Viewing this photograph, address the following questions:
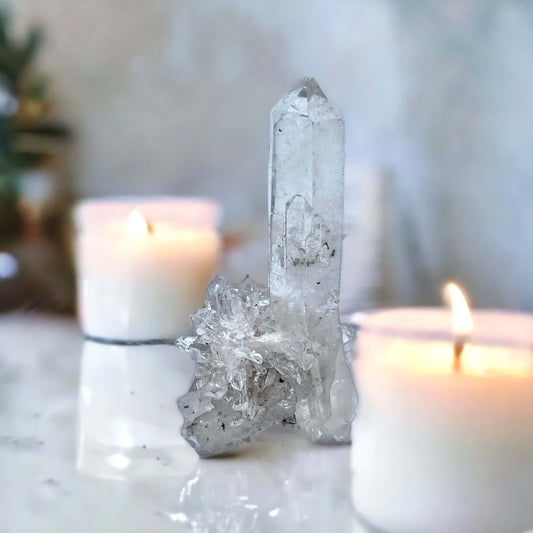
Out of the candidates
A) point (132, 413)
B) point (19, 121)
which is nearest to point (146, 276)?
point (132, 413)

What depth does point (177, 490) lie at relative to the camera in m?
0.35

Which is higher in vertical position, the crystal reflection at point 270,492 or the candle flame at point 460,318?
the candle flame at point 460,318

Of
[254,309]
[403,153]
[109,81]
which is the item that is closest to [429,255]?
[403,153]

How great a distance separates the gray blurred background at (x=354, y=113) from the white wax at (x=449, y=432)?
348 mm

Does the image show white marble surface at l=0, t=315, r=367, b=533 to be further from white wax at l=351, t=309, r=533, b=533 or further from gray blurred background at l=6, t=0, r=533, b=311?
gray blurred background at l=6, t=0, r=533, b=311

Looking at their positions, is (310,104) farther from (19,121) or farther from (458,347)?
(19,121)

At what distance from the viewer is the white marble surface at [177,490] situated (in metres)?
0.32

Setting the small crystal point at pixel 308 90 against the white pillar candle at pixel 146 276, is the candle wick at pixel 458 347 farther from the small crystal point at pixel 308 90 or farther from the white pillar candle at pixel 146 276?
the white pillar candle at pixel 146 276

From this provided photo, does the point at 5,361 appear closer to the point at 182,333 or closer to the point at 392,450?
the point at 182,333

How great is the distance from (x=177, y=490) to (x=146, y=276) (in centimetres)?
31

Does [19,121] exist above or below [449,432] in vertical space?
above

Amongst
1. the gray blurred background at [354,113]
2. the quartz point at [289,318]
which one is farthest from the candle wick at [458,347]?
the gray blurred background at [354,113]

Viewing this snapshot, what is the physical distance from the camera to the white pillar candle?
2.11ft

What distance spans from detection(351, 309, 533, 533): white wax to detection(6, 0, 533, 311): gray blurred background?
1.14 feet
